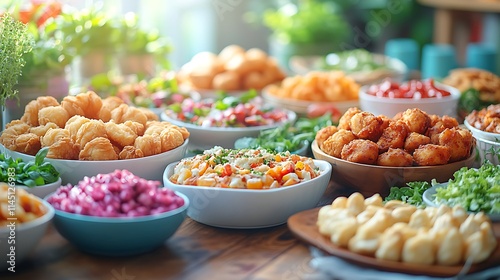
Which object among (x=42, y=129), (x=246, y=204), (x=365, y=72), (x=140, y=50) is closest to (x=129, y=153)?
(x=42, y=129)

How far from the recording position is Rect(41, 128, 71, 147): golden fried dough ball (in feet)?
7.69

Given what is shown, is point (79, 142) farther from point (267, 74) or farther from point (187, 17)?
point (187, 17)

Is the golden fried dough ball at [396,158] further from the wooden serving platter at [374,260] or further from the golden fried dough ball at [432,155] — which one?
the wooden serving platter at [374,260]

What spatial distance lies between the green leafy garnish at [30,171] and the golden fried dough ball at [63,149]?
54 mm

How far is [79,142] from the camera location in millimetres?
2352

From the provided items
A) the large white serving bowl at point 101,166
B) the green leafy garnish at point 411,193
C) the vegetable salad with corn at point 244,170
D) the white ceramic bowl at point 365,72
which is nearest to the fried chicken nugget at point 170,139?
the large white serving bowl at point 101,166

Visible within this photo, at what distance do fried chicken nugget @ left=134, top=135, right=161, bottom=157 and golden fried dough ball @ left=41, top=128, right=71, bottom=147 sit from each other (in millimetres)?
241

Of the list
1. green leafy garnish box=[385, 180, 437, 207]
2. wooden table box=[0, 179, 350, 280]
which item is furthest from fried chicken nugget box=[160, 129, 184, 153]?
green leafy garnish box=[385, 180, 437, 207]

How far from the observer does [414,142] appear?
2.43m

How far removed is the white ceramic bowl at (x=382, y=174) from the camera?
2342mm

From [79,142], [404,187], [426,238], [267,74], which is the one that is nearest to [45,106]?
[79,142]

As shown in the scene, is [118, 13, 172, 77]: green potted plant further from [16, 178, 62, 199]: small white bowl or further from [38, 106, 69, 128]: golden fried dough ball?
[16, 178, 62, 199]: small white bowl

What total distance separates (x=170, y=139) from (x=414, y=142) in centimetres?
87

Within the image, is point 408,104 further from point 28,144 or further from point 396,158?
point 28,144
